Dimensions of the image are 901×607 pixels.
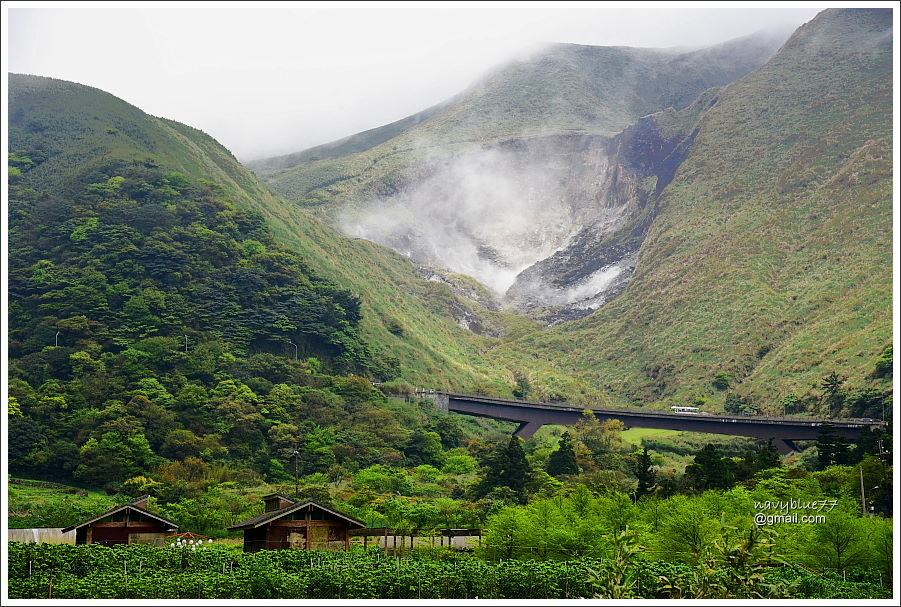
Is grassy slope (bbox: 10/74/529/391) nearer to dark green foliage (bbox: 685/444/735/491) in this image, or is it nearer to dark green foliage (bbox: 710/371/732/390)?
dark green foliage (bbox: 710/371/732/390)

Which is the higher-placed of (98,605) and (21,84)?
(21,84)

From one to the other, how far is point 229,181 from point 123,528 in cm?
10016

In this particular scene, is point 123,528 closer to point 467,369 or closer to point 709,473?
point 709,473

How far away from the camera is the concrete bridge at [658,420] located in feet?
283

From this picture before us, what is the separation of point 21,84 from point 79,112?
46.3ft

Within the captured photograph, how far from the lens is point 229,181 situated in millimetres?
139375

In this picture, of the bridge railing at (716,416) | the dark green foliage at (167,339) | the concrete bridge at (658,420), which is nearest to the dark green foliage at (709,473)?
the concrete bridge at (658,420)

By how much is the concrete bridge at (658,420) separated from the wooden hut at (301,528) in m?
48.2

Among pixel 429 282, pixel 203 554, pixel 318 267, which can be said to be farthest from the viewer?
pixel 429 282

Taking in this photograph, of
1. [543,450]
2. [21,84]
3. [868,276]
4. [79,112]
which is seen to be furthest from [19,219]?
[868,276]

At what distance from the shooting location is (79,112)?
463 ft

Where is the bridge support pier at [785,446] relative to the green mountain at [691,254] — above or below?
below

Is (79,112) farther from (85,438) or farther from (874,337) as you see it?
(874,337)

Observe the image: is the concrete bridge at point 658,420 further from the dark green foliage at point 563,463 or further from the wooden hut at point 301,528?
the wooden hut at point 301,528
